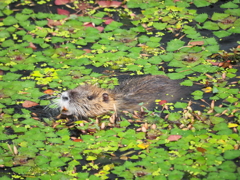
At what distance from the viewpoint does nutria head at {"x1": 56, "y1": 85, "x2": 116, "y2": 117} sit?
25.8 feet

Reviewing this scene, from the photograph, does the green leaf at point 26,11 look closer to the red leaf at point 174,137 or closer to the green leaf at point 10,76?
the green leaf at point 10,76

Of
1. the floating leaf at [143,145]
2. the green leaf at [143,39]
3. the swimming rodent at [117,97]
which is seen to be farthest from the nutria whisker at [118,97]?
the green leaf at [143,39]

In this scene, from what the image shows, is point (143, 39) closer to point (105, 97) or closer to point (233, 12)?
point (105, 97)

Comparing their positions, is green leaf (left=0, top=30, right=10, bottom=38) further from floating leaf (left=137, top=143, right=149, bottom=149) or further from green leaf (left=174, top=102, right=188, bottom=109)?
floating leaf (left=137, top=143, right=149, bottom=149)

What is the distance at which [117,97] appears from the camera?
8.20m

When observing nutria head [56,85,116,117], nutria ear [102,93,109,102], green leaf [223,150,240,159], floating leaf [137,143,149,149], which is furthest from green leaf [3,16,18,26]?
green leaf [223,150,240,159]

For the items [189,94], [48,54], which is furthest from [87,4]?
[189,94]

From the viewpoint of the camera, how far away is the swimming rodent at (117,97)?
7926 mm

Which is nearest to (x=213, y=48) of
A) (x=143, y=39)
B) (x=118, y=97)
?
(x=143, y=39)

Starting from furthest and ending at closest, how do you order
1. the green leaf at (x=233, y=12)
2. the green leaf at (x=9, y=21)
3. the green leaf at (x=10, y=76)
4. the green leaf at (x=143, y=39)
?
the green leaf at (x=9, y=21), the green leaf at (x=233, y=12), the green leaf at (x=143, y=39), the green leaf at (x=10, y=76)

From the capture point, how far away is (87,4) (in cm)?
1084

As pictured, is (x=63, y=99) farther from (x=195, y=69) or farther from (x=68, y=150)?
(x=195, y=69)

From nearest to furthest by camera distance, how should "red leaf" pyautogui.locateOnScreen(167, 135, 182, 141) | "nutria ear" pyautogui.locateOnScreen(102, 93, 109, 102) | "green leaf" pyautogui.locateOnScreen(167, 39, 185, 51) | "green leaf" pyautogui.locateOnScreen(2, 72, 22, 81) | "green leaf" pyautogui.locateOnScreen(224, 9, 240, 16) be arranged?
"red leaf" pyautogui.locateOnScreen(167, 135, 182, 141) → "nutria ear" pyautogui.locateOnScreen(102, 93, 109, 102) → "green leaf" pyautogui.locateOnScreen(2, 72, 22, 81) → "green leaf" pyautogui.locateOnScreen(167, 39, 185, 51) → "green leaf" pyautogui.locateOnScreen(224, 9, 240, 16)

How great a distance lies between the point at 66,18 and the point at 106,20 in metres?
0.80
